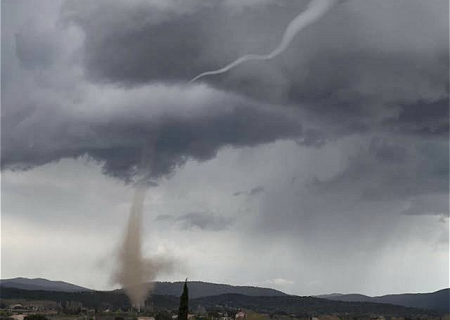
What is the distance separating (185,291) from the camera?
140625 millimetres

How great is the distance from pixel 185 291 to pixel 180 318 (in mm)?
5981

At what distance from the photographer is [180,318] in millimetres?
138500
